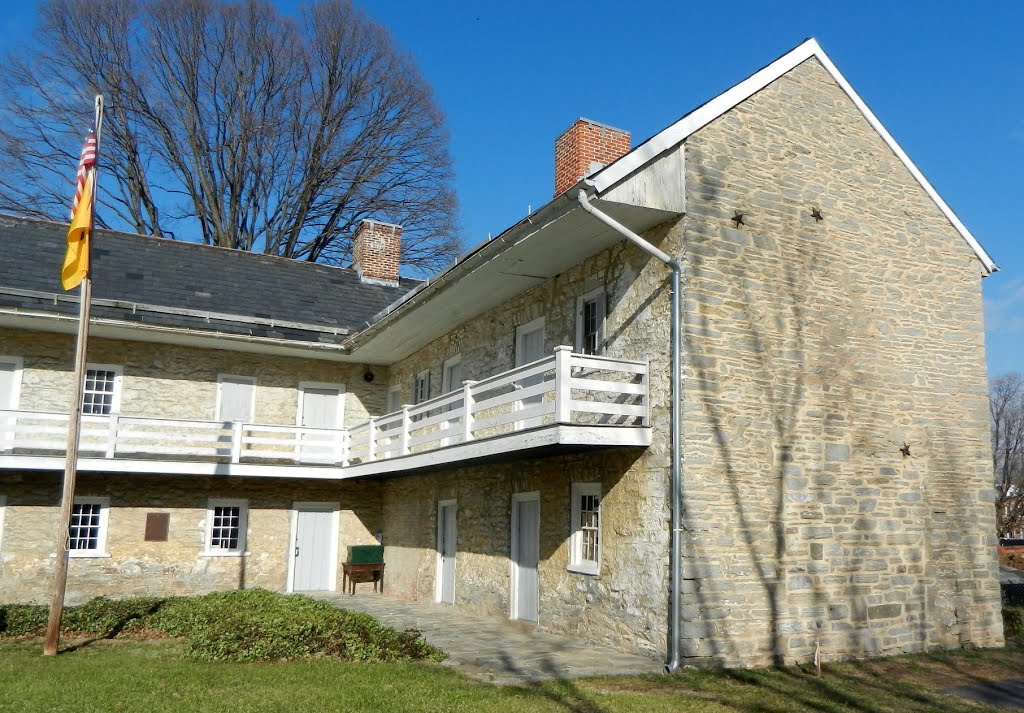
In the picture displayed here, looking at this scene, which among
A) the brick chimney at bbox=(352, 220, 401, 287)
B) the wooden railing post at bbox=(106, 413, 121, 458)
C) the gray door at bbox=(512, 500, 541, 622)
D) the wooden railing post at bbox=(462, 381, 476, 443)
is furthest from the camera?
the brick chimney at bbox=(352, 220, 401, 287)

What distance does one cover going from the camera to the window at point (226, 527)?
1897 cm

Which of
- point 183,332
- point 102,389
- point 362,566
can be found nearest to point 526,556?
point 362,566

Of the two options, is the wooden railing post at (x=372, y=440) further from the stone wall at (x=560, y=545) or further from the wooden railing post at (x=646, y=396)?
the wooden railing post at (x=646, y=396)

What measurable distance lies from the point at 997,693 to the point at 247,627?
8811 millimetres

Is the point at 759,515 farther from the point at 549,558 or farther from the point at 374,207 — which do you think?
the point at 374,207

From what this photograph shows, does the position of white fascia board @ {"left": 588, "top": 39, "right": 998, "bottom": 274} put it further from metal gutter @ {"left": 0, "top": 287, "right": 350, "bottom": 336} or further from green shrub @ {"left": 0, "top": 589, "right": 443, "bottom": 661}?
metal gutter @ {"left": 0, "top": 287, "right": 350, "bottom": 336}

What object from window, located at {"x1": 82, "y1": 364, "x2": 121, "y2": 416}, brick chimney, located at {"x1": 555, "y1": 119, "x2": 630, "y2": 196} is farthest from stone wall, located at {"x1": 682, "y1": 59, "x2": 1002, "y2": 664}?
window, located at {"x1": 82, "y1": 364, "x2": 121, "y2": 416}

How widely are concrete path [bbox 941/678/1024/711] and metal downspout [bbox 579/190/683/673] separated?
304 cm

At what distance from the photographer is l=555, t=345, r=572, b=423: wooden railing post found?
36.1 ft

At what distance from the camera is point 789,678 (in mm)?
10305

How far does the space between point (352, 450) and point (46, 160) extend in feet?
54.9

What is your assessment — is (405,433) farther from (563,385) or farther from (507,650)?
(563,385)

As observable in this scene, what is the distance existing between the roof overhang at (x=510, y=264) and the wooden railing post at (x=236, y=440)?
10.0ft

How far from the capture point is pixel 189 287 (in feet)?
66.5
